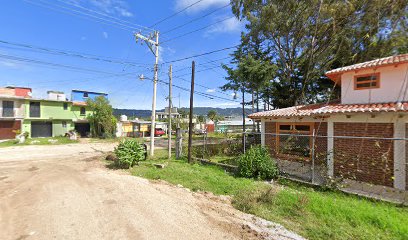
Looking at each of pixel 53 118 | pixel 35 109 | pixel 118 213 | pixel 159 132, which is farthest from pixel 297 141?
pixel 35 109

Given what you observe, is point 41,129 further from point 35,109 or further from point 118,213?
point 118,213

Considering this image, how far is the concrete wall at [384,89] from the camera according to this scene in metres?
8.66

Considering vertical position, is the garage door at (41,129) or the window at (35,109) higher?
the window at (35,109)

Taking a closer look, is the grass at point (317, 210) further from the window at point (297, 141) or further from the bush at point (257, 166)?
the window at point (297, 141)

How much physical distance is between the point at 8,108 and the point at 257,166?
33.0 meters

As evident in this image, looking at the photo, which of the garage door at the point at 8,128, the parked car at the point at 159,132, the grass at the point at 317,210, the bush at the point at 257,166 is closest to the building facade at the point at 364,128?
the bush at the point at 257,166

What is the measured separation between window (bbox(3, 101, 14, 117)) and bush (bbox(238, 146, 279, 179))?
32009mm

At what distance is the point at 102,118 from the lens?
31031 millimetres

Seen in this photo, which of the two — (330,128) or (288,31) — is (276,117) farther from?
(288,31)

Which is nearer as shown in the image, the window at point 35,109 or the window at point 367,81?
the window at point 367,81

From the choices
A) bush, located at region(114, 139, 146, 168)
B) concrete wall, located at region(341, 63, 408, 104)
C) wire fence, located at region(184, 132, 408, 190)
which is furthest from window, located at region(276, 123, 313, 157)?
bush, located at region(114, 139, 146, 168)

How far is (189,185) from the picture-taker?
26.6 feet

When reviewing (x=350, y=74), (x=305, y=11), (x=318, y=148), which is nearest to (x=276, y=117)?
(x=318, y=148)

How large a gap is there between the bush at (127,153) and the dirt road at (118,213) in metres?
2.54
